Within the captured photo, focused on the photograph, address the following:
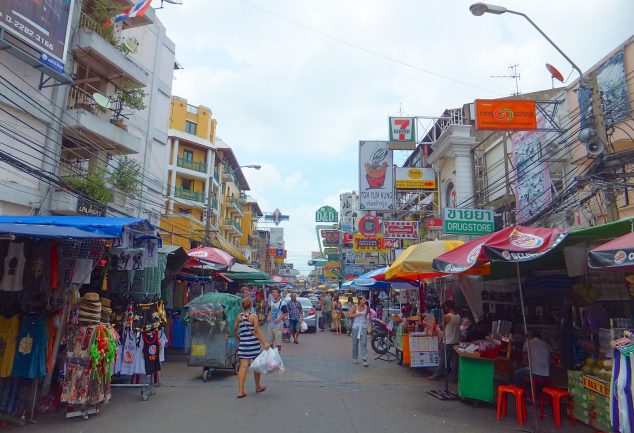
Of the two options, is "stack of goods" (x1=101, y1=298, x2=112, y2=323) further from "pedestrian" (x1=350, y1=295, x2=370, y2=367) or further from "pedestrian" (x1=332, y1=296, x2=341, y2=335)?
"pedestrian" (x1=332, y1=296, x2=341, y2=335)

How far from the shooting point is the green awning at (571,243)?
19.3ft

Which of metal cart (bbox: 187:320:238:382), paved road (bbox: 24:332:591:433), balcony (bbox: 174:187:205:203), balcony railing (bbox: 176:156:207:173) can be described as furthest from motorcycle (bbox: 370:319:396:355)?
balcony railing (bbox: 176:156:207:173)

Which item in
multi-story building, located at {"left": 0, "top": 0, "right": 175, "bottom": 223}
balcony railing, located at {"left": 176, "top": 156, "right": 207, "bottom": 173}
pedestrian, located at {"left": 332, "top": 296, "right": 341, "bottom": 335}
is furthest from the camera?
balcony railing, located at {"left": 176, "top": 156, "right": 207, "bottom": 173}

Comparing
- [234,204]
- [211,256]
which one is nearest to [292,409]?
[211,256]

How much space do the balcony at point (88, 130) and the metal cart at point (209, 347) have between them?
30.8 feet

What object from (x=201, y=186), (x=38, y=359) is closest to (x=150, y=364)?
(x=38, y=359)

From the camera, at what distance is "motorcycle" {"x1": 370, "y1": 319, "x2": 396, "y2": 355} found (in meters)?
14.2

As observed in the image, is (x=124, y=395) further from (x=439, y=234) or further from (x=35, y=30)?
(x=439, y=234)

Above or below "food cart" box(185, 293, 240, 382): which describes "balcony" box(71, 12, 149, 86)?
above

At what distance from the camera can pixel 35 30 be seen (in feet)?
43.6

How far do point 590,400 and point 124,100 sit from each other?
18043mm

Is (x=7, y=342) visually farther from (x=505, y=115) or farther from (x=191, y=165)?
(x=191, y=165)

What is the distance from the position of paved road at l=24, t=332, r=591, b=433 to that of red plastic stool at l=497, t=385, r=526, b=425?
5.7 inches

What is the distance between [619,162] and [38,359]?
35.5 ft
